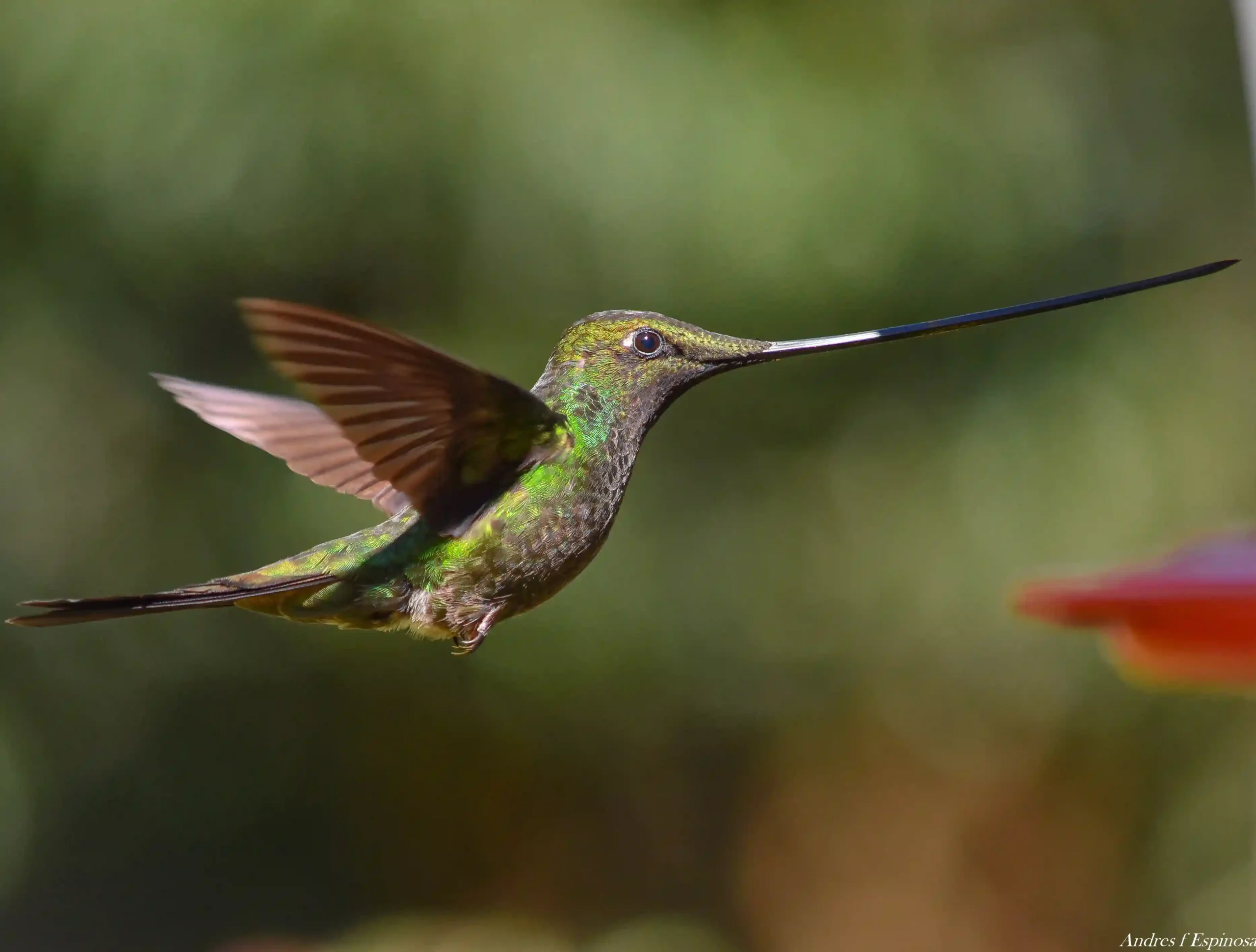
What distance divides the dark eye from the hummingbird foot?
0.92 ft

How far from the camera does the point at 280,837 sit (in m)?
4.11

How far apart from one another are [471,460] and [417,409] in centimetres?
12

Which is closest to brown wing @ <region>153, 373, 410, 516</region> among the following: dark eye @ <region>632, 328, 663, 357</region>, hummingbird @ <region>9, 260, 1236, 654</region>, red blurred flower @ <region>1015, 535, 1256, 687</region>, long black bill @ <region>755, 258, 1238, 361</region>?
hummingbird @ <region>9, 260, 1236, 654</region>

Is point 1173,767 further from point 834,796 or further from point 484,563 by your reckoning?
point 484,563

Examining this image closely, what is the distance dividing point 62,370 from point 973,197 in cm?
237

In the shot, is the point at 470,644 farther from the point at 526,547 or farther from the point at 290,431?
the point at 290,431

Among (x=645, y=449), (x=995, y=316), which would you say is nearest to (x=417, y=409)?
(x=995, y=316)

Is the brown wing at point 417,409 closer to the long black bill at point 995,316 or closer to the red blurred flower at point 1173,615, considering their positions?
the long black bill at point 995,316

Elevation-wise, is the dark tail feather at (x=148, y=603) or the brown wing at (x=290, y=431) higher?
the brown wing at (x=290, y=431)

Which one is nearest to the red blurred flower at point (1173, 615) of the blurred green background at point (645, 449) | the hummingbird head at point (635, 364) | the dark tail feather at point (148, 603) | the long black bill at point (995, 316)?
the long black bill at point (995, 316)

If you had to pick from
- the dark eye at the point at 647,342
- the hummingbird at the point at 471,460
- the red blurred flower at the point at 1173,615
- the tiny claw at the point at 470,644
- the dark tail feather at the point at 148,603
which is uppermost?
the dark eye at the point at 647,342

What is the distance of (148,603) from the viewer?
106 centimetres

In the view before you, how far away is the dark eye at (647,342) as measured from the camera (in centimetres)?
131

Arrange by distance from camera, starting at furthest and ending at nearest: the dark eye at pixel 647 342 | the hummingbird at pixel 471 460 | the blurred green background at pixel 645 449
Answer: the blurred green background at pixel 645 449, the dark eye at pixel 647 342, the hummingbird at pixel 471 460
